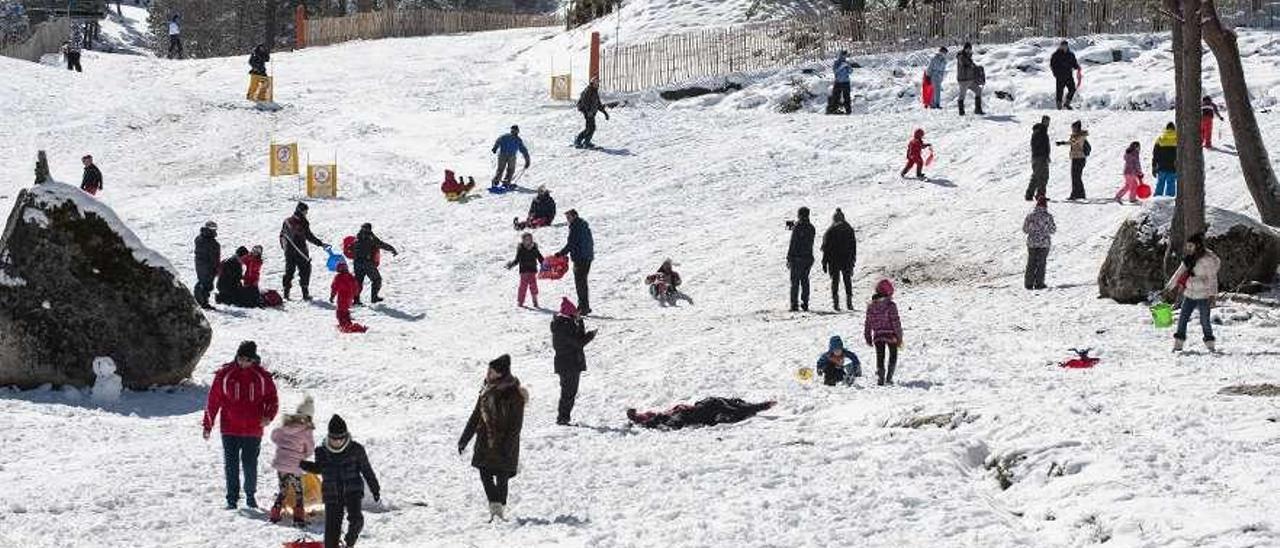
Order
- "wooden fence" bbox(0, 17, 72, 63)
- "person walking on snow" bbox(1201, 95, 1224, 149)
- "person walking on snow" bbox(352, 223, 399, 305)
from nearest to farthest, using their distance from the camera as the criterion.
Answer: "person walking on snow" bbox(352, 223, 399, 305), "person walking on snow" bbox(1201, 95, 1224, 149), "wooden fence" bbox(0, 17, 72, 63)

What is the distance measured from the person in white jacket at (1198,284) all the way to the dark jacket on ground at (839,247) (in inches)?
243

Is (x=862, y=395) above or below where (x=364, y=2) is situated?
below

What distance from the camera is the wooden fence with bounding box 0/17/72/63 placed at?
5691 centimetres

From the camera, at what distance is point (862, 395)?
1636 cm

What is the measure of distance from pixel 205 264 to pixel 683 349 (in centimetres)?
764

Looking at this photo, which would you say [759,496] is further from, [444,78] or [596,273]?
[444,78]

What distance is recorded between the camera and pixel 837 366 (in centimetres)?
1742

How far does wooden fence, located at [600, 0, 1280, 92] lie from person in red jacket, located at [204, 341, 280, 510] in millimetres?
29928

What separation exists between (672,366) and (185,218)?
1548 centimetres

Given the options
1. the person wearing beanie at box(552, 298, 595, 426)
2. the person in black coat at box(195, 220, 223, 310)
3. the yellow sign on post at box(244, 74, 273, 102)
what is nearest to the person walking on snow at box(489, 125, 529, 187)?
the person in black coat at box(195, 220, 223, 310)

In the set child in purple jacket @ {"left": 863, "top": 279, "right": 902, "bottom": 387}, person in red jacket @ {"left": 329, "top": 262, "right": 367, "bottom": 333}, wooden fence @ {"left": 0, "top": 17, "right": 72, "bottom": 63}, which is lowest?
person in red jacket @ {"left": 329, "top": 262, "right": 367, "bottom": 333}

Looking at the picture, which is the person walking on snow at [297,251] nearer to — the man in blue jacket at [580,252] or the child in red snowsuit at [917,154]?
the man in blue jacket at [580,252]

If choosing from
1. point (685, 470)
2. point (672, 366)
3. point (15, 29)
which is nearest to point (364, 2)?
point (15, 29)

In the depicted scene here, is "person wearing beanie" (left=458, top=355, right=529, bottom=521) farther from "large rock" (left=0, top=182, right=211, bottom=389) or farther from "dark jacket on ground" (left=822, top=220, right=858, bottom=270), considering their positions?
"dark jacket on ground" (left=822, top=220, right=858, bottom=270)
